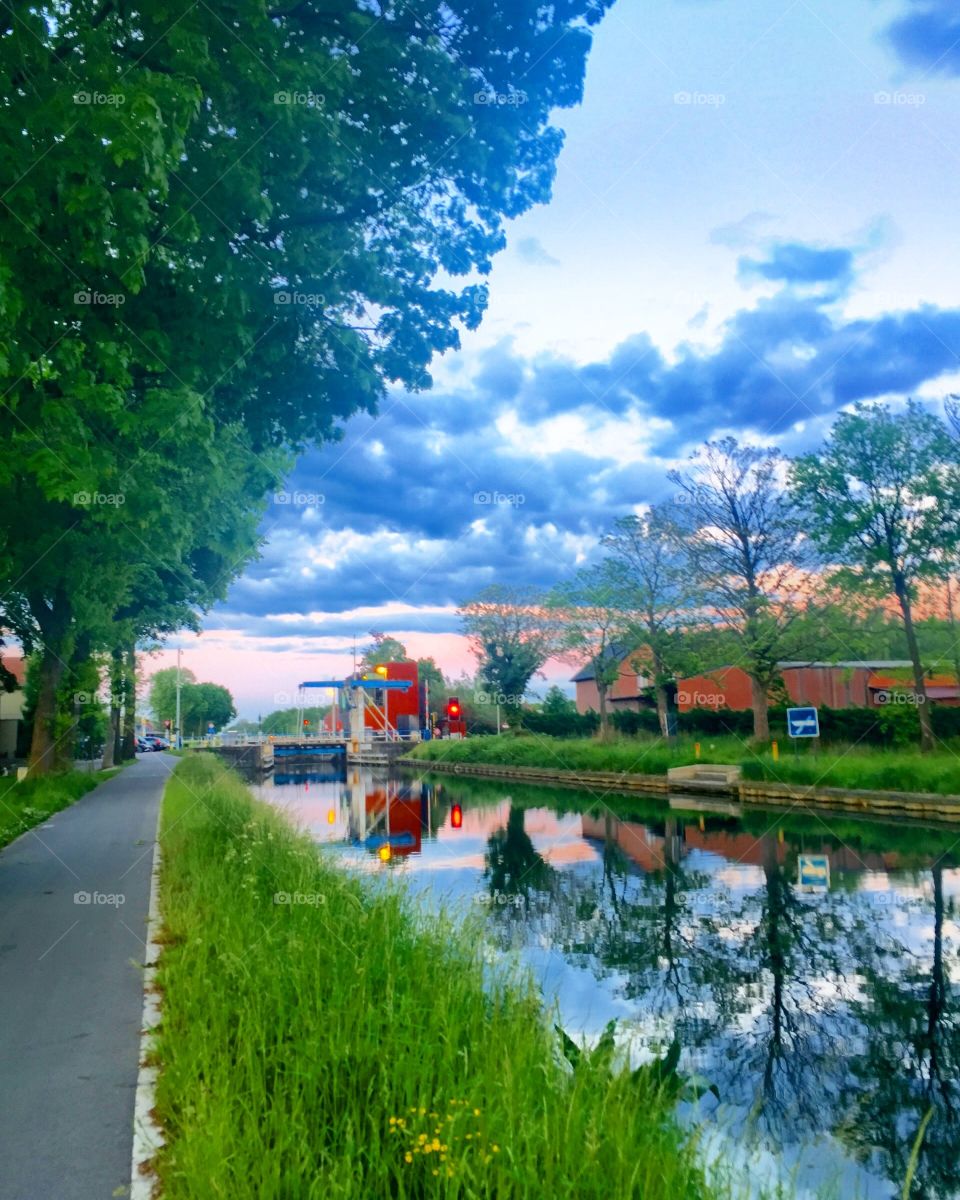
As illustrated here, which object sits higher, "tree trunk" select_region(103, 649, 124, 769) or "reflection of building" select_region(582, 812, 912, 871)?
"tree trunk" select_region(103, 649, 124, 769)

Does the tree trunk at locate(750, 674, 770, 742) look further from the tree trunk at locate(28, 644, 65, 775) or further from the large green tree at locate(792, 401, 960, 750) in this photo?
the tree trunk at locate(28, 644, 65, 775)

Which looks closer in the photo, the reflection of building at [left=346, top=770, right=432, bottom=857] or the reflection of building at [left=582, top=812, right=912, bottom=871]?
the reflection of building at [left=582, top=812, right=912, bottom=871]

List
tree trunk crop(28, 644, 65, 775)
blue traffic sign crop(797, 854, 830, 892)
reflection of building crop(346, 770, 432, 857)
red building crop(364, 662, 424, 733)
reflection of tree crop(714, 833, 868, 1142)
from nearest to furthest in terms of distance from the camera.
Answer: reflection of tree crop(714, 833, 868, 1142) < blue traffic sign crop(797, 854, 830, 892) < reflection of building crop(346, 770, 432, 857) < tree trunk crop(28, 644, 65, 775) < red building crop(364, 662, 424, 733)

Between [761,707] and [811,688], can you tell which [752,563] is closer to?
[761,707]

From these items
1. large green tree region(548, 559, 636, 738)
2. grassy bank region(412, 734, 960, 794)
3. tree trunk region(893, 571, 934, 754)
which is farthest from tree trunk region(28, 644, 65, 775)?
tree trunk region(893, 571, 934, 754)

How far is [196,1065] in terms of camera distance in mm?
5422

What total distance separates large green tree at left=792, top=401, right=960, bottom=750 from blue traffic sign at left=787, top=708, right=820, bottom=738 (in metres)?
3.70

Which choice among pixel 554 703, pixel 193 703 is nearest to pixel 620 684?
pixel 554 703

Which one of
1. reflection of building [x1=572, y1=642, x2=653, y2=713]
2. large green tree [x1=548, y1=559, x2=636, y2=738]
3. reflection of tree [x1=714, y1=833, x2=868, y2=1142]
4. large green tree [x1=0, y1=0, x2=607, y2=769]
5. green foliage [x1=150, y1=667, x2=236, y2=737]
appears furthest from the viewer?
green foliage [x1=150, y1=667, x2=236, y2=737]

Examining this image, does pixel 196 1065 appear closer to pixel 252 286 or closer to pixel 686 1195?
pixel 686 1195

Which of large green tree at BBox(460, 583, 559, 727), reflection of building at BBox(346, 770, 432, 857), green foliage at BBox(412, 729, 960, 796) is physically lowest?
reflection of building at BBox(346, 770, 432, 857)

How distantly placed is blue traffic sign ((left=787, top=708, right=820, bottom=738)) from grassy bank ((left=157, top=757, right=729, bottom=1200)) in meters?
25.0

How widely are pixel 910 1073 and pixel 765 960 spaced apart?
362 cm

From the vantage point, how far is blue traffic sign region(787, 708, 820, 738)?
3112 cm
